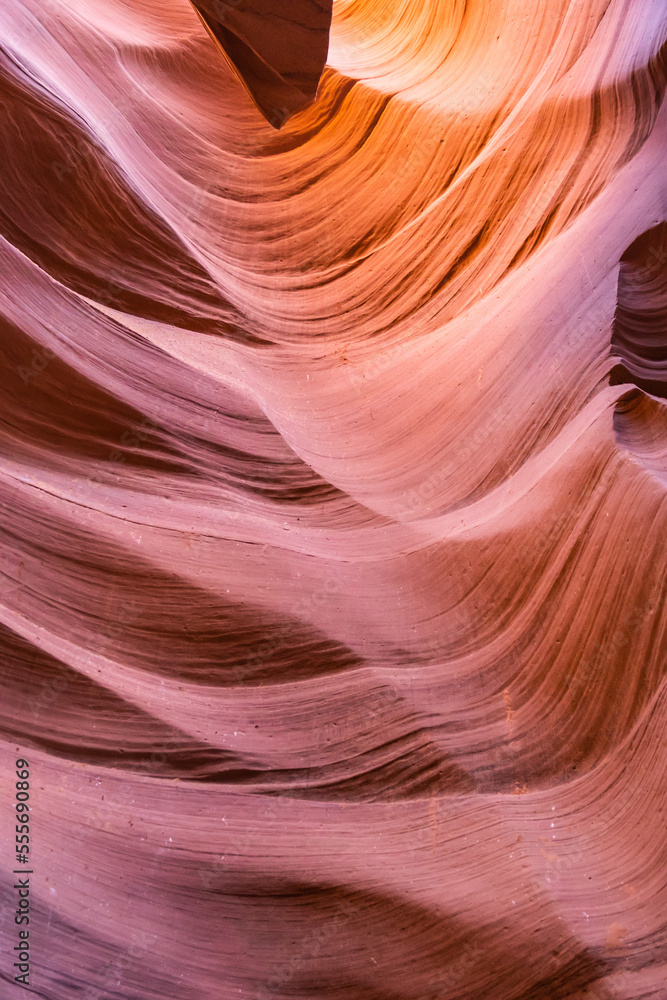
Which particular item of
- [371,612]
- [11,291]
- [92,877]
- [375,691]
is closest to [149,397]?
[11,291]

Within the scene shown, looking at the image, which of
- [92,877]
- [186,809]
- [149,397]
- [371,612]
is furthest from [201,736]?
[149,397]

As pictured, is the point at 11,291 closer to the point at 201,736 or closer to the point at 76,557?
the point at 76,557

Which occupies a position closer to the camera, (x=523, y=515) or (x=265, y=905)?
(x=265, y=905)

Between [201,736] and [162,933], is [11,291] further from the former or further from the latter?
[162,933]

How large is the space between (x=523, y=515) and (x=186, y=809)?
32.7 inches

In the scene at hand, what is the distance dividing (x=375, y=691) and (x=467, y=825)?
0.88ft

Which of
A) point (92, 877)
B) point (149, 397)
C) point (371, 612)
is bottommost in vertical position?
point (92, 877)

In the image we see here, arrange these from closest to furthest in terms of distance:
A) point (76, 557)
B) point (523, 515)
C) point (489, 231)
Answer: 1. point (76, 557)
2. point (523, 515)
3. point (489, 231)

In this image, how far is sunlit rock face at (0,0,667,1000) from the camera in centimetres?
99

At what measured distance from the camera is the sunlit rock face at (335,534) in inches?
38.9

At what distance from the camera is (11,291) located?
46.1 inches

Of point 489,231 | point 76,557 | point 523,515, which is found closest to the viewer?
point 76,557

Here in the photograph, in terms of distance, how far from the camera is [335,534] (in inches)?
48.3

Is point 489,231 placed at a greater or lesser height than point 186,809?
greater
